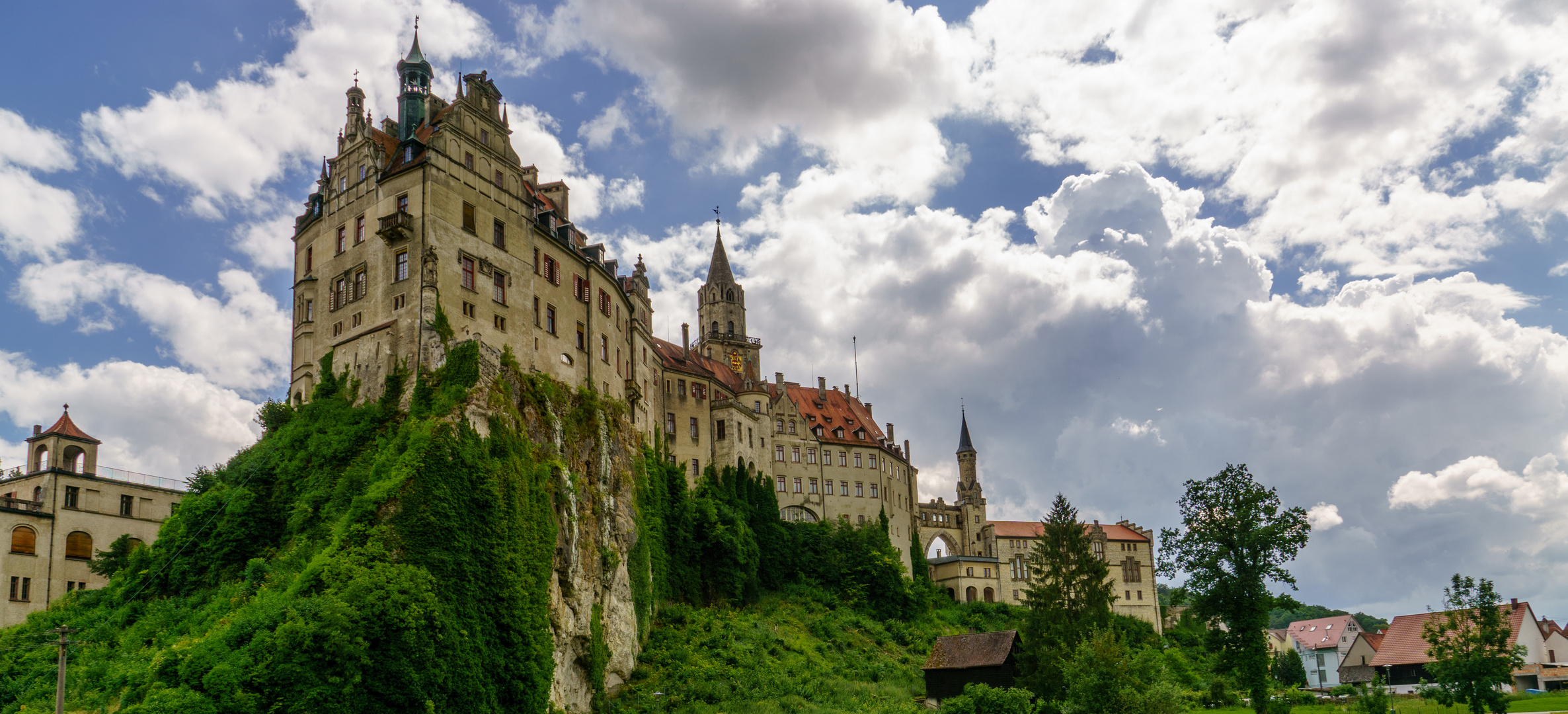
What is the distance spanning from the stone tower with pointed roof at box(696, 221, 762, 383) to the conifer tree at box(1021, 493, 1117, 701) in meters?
42.1

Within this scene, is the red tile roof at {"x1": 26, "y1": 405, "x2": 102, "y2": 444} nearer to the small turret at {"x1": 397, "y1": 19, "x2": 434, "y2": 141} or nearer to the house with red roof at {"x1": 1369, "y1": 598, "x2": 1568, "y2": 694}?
the small turret at {"x1": 397, "y1": 19, "x2": 434, "y2": 141}

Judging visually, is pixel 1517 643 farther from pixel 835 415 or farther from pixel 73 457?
pixel 73 457

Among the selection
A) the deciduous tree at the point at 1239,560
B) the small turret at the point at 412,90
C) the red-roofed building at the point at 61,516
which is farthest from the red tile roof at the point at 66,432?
the deciduous tree at the point at 1239,560

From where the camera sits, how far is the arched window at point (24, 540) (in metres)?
63.0

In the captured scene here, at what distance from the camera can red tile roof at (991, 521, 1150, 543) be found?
11750 cm

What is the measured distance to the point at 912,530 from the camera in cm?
10350

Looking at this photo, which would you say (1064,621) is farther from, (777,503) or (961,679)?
(777,503)

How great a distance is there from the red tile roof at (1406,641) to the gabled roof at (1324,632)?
62.7ft

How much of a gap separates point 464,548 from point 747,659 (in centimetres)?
2353

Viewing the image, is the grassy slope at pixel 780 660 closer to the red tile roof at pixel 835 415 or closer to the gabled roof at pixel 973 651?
the gabled roof at pixel 973 651

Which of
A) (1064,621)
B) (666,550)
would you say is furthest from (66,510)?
(1064,621)

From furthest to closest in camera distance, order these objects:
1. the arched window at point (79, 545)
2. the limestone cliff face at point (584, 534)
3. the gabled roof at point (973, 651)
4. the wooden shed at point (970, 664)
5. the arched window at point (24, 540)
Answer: the arched window at point (79, 545), the arched window at point (24, 540), the gabled roof at point (973, 651), the wooden shed at point (970, 664), the limestone cliff face at point (584, 534)

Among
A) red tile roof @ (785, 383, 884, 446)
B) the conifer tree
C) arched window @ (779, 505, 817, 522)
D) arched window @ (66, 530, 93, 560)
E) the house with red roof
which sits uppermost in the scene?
red tile roof @ (785, 383, 884, 446)

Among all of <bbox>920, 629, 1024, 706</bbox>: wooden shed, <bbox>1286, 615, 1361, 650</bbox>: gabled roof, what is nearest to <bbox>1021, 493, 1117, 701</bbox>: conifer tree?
<bbox>920, 629, 1024, 706</bbox>: wooden shed
